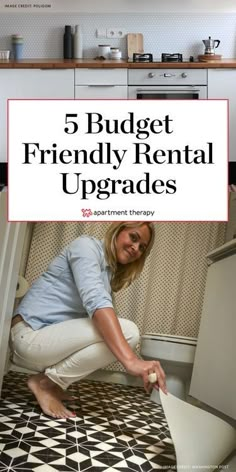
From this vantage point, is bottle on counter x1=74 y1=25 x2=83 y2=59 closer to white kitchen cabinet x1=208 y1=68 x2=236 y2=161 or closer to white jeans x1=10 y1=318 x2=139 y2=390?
white kitchen cabinet x1=208 y1=68 x2=236 y2=161

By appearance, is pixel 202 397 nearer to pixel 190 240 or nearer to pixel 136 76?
pixel 190 240

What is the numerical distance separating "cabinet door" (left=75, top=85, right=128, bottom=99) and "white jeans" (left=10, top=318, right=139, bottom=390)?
2.36 meters

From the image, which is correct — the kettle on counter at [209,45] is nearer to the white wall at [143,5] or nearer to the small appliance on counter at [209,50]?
the small appliance on counter at [209,50]

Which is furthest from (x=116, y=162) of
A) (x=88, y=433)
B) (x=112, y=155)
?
(x=88, y=433)

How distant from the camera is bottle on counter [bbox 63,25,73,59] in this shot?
345 centimetres

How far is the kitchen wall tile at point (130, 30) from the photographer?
3523mm

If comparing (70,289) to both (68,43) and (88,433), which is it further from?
(68,43)

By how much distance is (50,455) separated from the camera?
2.42ft

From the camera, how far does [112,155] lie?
949 millimetres

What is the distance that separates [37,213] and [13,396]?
0.24 metres

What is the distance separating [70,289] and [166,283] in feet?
0.39

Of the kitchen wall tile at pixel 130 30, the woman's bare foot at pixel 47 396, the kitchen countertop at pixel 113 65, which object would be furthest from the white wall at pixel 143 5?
the woman's bare foot at pixel 47 396

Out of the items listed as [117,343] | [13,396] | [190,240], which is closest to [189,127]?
[190,240]

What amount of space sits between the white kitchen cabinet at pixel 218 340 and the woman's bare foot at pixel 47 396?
16 centimetres
